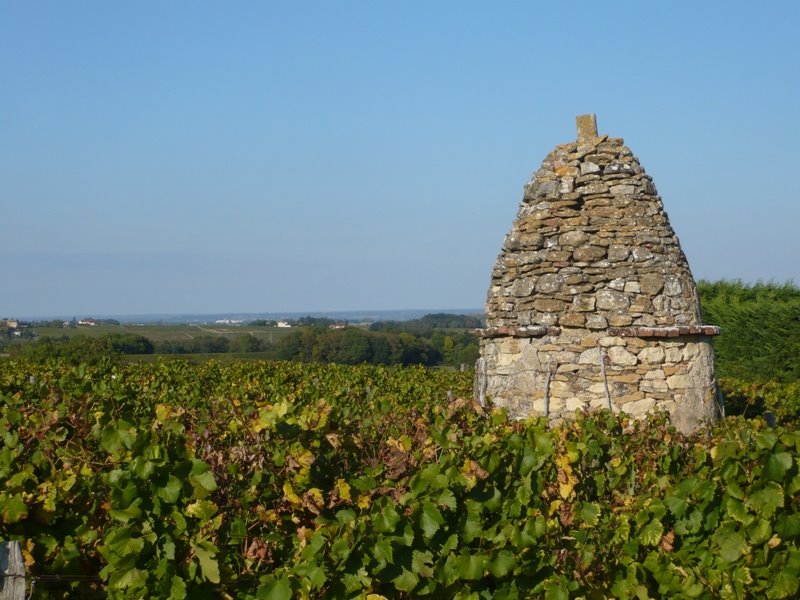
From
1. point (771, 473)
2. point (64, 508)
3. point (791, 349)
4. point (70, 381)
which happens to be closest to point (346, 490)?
point (64, 508)

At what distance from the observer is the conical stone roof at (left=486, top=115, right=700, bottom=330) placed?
8469 mm

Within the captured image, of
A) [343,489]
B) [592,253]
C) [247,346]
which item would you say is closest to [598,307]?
[592,253]

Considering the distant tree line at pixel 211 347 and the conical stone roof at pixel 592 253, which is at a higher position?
the conical stone roof at pixel 592 253

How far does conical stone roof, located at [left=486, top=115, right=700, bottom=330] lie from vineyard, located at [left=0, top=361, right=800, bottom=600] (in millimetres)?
2863

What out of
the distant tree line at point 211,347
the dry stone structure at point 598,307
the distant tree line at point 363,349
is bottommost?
the distant tree line at point 211,347

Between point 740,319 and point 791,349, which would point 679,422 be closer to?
point 791,349

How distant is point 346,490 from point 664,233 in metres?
5.37

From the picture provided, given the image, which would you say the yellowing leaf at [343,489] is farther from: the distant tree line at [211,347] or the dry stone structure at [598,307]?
the distant tree line at [211,347]

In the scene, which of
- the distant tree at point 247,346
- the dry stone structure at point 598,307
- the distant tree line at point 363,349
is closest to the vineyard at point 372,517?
the dry stone structure at point 598,307

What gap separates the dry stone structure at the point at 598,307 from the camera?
8391 mm

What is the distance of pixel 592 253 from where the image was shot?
8.59 m

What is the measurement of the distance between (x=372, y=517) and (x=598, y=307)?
4.80 m

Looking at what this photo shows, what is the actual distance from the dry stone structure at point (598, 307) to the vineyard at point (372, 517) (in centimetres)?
262

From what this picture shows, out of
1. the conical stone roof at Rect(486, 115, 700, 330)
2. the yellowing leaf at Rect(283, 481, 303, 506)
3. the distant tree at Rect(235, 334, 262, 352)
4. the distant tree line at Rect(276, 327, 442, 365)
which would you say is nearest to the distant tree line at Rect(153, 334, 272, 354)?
the distant tree at Rect(235, 334, 262, 352)
